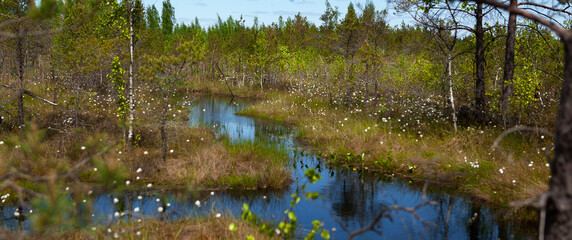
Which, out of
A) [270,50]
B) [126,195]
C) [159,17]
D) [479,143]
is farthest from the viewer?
[159,17]

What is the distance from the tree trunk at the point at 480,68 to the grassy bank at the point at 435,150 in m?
0.64

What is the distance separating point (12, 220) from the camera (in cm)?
757

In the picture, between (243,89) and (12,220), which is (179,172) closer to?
(12,220)

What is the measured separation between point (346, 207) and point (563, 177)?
22.7 ft

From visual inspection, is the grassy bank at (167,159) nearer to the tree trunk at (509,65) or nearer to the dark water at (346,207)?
the dark water at (346,207)

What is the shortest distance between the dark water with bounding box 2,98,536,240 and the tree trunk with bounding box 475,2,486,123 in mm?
4180

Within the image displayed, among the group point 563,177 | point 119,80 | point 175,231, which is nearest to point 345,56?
point 119,80

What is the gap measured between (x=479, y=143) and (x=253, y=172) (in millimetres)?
6595

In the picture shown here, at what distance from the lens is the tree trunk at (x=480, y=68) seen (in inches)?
481

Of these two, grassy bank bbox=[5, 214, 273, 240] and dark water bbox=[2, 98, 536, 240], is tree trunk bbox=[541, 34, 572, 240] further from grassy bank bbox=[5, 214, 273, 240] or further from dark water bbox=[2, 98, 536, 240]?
grassy bank bbox=[5, 214, 273, 240]

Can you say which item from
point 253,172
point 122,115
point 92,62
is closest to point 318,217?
point 253,172

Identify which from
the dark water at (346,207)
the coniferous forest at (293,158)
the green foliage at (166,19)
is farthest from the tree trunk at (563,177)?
→ the green foliage at (166,19)

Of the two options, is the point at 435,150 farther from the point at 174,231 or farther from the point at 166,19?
the point at 166,19

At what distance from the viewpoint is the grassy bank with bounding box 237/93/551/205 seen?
8820 millimetres
